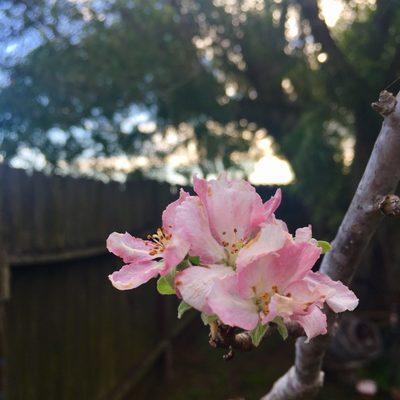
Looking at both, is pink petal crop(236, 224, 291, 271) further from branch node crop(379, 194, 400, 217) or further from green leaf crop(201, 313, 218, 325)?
branch node crop(379, 194, 400, 217)

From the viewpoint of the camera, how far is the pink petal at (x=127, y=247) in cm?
76

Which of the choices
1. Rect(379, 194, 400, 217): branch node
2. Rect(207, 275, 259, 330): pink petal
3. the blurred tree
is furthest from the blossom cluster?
the blurred tree

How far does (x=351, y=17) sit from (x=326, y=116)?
90cm

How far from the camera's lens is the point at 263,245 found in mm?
639

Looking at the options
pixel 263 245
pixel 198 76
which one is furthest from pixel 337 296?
pixel 198 76

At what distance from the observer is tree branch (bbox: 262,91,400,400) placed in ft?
2.68

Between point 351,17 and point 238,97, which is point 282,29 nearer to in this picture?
point 351,17

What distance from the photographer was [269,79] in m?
5.53

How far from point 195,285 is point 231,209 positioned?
0.38 feet

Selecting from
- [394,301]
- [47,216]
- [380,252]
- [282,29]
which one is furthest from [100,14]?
[394,301]

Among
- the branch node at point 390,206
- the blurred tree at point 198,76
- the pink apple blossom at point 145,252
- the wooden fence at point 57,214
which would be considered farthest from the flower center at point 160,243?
the blurred tree at point 198,76

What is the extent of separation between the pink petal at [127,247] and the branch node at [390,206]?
354 mm

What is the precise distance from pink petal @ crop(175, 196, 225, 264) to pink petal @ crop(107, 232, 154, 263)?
10 cm

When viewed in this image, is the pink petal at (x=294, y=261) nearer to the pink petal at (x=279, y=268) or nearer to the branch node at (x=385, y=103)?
the pink petal at (x=279, y=268)
